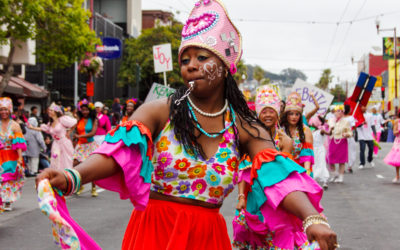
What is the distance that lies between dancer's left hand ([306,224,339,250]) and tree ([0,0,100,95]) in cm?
1259

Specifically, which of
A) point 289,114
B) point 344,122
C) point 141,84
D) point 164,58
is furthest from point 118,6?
point 289,114

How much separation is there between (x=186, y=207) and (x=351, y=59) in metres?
53.4

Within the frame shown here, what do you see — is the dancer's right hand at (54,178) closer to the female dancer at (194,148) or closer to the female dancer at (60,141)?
the female dancer at (194,148)

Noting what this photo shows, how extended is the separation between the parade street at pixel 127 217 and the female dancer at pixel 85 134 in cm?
80

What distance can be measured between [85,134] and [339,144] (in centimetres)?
635

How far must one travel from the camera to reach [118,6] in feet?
191

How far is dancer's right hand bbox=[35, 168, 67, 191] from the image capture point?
2.18 metres

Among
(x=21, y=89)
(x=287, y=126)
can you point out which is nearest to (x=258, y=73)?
(x=21, y=89)

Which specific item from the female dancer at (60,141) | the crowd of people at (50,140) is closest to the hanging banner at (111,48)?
the crowd of people at (50,140)

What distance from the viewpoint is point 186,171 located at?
111 inches

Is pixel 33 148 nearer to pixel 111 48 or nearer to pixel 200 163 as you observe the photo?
pixel 200 163

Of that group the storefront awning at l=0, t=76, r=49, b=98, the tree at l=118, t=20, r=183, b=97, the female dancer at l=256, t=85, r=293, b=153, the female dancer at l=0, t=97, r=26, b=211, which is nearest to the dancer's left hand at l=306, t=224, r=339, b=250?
the female dancer at l=256, t=85, r=293, b=153

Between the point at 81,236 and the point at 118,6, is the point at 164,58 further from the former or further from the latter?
the point at 118,6

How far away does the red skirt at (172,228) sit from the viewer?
280 cm
